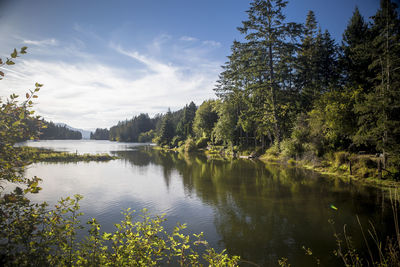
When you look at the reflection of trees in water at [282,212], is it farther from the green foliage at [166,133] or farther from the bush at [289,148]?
the green foliage at [166,133]

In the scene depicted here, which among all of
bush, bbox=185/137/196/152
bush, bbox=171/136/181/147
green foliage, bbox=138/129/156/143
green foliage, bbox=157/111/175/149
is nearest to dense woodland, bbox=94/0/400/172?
bush, bbox=185/137/196/152

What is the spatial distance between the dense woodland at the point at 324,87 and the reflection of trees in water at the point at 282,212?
4668mm

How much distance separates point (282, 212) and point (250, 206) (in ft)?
5.16

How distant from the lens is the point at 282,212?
32.4 feet

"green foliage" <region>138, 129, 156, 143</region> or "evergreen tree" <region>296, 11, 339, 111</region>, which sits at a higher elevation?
"evergreen tree" <region>296, 11, 339, 111</region>

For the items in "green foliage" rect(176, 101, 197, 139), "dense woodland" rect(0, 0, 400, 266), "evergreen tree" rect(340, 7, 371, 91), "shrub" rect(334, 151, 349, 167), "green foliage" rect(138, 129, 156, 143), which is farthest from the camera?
"green foliage" rect(138, 129, 156, 143)

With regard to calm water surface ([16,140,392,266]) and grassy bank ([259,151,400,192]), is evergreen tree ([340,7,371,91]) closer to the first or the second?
grassy bank ([259,151,400,192])

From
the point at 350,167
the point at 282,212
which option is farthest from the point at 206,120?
the point at 282,212

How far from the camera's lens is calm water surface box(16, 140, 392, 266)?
7102 mm

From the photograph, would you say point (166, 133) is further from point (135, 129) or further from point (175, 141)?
point (135, 129)

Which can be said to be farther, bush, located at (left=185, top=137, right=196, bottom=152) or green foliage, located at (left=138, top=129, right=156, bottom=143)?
green foliage, located at (left=138, top=129, right=156, bottom=143)

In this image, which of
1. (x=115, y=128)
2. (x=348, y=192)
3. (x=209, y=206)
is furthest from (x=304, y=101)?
(x=115, y=128)

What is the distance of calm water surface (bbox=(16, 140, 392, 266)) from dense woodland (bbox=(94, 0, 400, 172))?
4.74m

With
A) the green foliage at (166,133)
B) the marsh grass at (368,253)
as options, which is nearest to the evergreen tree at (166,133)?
the green foliage at (166,133)
